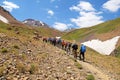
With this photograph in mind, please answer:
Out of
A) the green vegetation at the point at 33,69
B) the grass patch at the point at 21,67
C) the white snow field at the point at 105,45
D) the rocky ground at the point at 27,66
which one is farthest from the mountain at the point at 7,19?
the grass patch at the point at 21,67

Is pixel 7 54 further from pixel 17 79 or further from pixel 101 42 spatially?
pixel 101 42

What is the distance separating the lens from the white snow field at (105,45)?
95637mm

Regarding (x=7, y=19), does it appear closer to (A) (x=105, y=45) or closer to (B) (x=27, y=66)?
(A) (x=105, y=45)

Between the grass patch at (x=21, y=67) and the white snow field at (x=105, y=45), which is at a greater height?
the white snow field at (x=105, y=45)

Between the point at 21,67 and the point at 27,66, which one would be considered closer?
the point at 21,67

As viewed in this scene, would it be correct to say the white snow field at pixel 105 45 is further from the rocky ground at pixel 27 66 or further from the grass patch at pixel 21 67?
the grass patch at pixel 21 67

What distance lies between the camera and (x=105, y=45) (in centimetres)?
10281

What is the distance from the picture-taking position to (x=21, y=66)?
74.9 ft

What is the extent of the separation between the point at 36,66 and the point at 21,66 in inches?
66.3

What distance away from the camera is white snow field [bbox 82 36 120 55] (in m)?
95.6

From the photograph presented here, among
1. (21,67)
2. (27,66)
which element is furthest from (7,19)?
(21,67)

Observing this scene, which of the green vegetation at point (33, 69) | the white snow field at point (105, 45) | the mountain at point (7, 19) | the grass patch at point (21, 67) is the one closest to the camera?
the grass patch at point (21, 67)

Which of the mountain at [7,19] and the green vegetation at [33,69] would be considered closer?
the green vegetation at [33,69]

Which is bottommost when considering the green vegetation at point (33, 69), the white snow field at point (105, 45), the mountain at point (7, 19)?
the green vegetation at point (33, 69)
